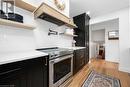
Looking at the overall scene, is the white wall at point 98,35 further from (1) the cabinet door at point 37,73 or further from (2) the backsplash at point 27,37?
(1) the cabinet door at point 37,73

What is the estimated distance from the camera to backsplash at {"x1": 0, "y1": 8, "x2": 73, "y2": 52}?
4.60 ft

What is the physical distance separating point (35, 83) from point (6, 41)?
32.8 inches

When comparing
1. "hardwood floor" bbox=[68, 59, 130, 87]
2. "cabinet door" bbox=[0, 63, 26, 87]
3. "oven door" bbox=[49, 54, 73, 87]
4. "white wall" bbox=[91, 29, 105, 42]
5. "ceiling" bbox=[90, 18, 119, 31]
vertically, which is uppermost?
"ceiling" bbox=[90, 18, 119, 31]

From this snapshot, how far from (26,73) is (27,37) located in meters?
0.85

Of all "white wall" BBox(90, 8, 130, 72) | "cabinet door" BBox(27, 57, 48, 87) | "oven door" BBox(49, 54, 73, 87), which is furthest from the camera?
"white wall" BBox(90, 8, 130, 72)

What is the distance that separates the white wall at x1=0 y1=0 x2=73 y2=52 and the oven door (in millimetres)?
607

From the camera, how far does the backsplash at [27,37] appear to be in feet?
4.60

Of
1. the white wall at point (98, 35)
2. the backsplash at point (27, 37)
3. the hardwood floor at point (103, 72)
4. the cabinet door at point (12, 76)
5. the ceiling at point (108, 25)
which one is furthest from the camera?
the white wall at point (98, 35)

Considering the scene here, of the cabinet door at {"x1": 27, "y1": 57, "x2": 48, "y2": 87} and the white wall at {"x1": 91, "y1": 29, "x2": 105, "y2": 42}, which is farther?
the white wall at {"x1": 91, "y1": 29, "x2": 105, "y2": 42}

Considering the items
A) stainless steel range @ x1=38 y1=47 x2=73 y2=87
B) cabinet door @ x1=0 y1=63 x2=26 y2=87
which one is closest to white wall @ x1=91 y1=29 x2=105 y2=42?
stainless steel range @ x1=38 y1=47 x2=73 y2=87

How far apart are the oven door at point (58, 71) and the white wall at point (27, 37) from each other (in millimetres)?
607

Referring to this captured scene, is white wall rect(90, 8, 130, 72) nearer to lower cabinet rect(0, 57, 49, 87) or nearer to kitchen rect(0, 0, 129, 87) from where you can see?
kitchen rect(0, 0, 129, 87)

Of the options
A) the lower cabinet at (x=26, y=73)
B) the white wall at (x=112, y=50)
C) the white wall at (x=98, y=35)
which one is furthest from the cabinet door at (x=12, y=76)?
the white wall at (x=98, y=35)

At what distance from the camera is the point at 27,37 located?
68.9 inches
